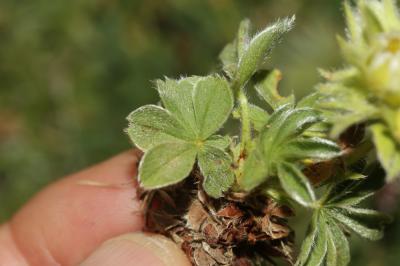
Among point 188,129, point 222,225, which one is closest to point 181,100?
point 188,129

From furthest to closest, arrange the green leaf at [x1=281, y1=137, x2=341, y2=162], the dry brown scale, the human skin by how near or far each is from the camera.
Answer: the human skin → the dry brown scale → the green leaf at [x1=281, y1=137, x2=341, y2=162]

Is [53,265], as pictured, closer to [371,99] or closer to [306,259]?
[306,259]

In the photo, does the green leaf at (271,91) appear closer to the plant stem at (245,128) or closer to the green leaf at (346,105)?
the plant stem at (245,128)

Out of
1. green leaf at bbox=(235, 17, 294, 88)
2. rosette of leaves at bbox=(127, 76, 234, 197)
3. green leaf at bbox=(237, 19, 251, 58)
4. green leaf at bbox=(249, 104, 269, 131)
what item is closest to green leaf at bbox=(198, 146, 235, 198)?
rosette of leaves at bbox=(127, 76, 234, 197)

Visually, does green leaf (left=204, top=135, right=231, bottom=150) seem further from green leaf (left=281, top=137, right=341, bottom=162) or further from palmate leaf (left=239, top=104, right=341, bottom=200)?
green leaf (left=281, top=137, right=341, bottom=162)

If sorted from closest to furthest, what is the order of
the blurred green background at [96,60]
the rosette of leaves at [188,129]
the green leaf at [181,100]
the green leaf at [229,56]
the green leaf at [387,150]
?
1. the green leaf at [387,150]
2. the rosette of leaves at [188,129]
3. the green leaf at [181,100]
4. the green leaf at [229,56]
5. the blurred green background at [96,60]

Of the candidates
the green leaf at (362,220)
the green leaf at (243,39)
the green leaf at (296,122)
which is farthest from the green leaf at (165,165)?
the green leaf at (362,220)
